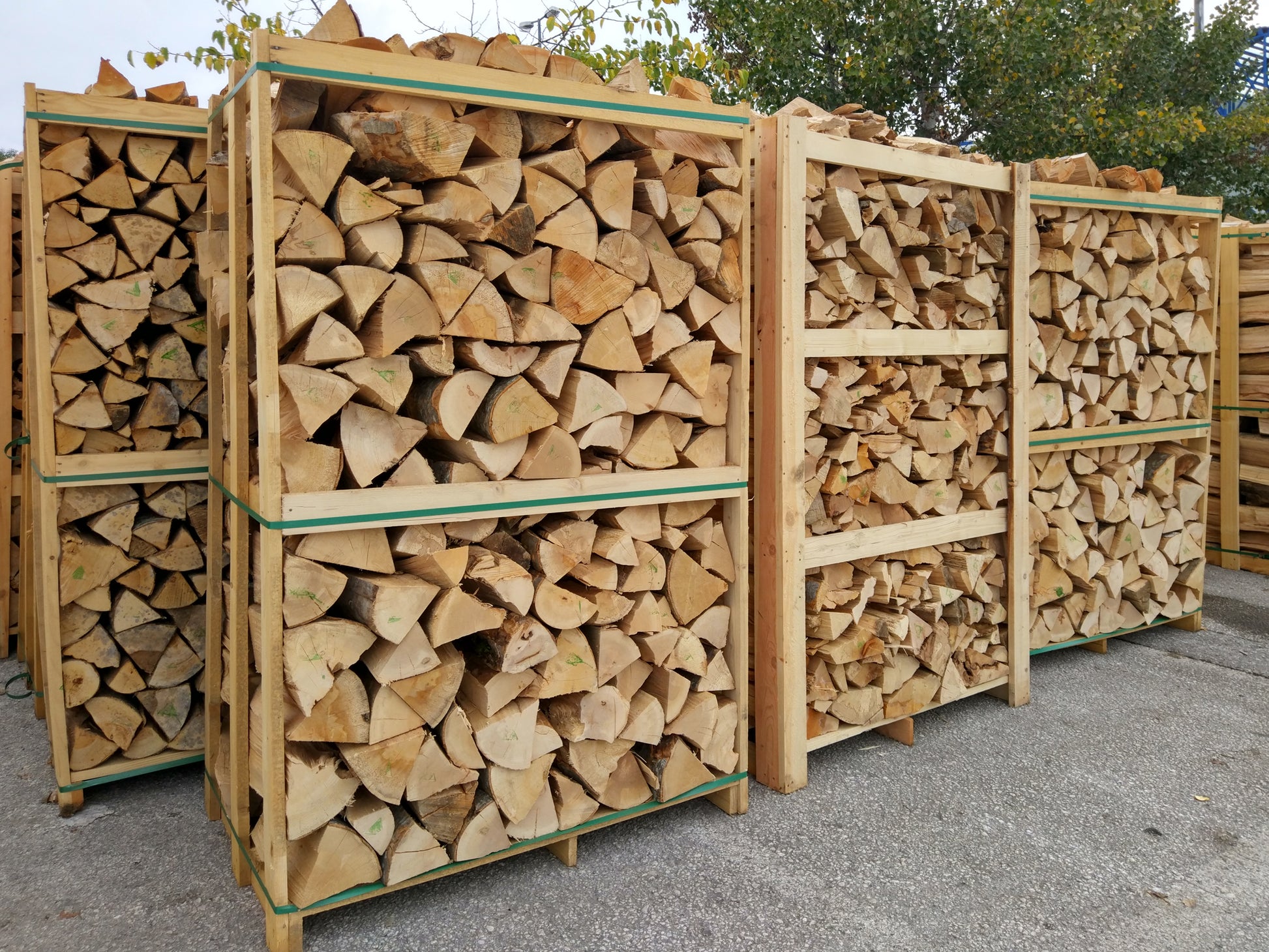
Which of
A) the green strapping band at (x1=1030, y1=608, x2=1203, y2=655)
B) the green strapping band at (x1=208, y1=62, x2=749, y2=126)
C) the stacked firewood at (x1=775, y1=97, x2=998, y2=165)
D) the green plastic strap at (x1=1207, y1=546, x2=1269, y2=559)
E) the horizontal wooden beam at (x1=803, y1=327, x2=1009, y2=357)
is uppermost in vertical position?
the stacked firewood at (x1=775, y1=97, x2=998, y2=165)

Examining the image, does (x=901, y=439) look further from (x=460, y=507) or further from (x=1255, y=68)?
(x=1255, y=68)

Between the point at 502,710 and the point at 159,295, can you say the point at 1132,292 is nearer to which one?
the point at 502,710

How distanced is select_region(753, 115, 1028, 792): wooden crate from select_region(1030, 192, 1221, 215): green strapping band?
1.93ft

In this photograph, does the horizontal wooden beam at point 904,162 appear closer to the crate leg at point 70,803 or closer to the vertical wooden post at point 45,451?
the vertical wooden post at point 45,451

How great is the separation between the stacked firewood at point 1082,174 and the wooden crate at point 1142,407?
A: 0.04 m

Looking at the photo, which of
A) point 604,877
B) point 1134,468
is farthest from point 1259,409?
point 604,877

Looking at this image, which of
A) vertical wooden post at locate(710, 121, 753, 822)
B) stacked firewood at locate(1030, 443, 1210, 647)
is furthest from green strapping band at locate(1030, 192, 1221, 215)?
vertical wooden post at locate(710, 121, 753, 822)

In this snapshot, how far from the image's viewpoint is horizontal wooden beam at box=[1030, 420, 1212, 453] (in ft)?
12.6

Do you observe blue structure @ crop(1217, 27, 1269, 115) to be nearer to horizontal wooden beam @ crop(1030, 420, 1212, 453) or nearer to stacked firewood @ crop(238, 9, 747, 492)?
horizontal wooden beam @ crop(1030, 420, 1212, 453)

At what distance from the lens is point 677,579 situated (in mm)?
2652

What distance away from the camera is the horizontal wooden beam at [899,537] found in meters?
3.04

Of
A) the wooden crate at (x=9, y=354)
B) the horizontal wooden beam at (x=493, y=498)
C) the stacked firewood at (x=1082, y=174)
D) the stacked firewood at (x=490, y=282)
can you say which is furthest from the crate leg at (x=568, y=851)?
the stacked firewood at (x=1082, y=174)

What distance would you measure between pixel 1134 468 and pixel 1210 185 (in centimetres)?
640

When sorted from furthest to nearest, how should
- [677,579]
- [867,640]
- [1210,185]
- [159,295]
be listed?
[1210,185], [867,640], [159,295], [677,579]
